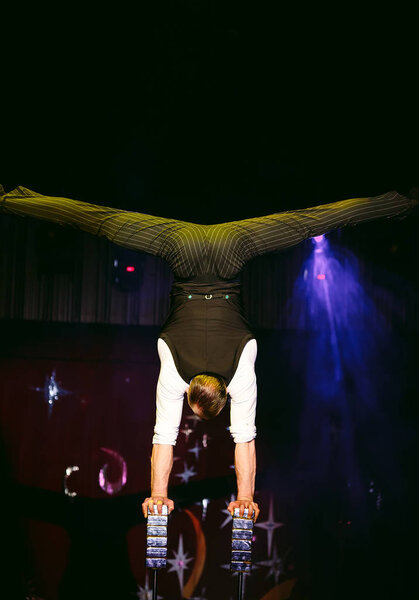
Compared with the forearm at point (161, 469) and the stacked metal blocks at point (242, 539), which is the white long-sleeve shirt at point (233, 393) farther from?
the stacked metal blocks at point (242, 539)

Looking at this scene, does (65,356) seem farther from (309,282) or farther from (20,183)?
(309,282)

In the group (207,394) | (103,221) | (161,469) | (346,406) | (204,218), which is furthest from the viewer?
(346,406)

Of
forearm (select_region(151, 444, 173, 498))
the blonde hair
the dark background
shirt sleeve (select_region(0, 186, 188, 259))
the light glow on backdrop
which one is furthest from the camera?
the light glow on backdrop

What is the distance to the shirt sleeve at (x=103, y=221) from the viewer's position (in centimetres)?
271

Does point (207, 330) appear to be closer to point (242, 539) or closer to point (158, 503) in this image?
point (158, 503)

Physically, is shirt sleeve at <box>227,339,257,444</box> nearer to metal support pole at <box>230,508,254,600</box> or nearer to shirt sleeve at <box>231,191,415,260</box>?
metal support pole at <box>230,508,254,600</box>

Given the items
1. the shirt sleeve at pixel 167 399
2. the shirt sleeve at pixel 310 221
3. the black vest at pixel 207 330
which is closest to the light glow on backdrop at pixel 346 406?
the shirt sleeve at pixel 310 221

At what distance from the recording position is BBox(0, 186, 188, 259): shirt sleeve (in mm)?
2705

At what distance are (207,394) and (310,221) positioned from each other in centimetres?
101

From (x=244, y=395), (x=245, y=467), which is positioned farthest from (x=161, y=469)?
(x=244, y=395)

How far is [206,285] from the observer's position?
8.95 feet

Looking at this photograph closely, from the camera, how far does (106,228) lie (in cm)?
271

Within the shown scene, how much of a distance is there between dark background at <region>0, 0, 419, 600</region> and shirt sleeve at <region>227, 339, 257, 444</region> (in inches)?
70.4

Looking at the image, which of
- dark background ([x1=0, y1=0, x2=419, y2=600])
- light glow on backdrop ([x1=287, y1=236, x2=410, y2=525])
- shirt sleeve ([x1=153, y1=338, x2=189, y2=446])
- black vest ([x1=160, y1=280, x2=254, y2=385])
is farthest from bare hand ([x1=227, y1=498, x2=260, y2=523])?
light glow on backdrop ([x1=287, y1=236, x2=410, y2=525])
